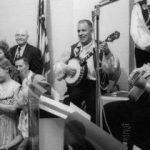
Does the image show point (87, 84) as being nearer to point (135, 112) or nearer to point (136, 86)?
point (135, 112)

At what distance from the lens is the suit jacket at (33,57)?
7.74 feet

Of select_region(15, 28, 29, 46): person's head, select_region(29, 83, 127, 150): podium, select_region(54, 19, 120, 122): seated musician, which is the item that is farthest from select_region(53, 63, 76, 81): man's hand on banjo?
select_region(29, 83, 127, 150): podium

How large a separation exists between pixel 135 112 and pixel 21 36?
152cm

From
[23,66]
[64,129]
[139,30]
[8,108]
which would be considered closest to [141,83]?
[139,30]

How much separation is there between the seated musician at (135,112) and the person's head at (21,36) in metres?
1.30

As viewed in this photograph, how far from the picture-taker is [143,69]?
1.47 metres

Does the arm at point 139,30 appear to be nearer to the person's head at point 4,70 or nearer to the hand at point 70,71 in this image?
the hand at point 70,71

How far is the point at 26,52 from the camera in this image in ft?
8.12

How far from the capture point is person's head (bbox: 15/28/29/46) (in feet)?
8.48

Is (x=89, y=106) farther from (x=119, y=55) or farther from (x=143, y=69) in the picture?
(x=143, y=69)

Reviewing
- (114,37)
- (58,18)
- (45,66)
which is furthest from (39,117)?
(58,18)

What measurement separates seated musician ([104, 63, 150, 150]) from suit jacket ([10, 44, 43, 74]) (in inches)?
37.7

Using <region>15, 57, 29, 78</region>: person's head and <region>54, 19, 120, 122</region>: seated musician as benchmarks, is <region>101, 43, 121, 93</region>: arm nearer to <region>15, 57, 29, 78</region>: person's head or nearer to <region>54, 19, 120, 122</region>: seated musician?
<region>54, 19, 120, 122</region>: seated musician

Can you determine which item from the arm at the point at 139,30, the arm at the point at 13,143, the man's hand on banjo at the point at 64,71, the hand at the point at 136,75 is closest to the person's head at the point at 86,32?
the man's hand on banjo at the point at 64,71
